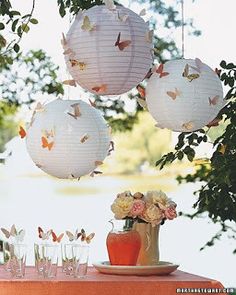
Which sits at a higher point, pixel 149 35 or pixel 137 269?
pixel 149 35

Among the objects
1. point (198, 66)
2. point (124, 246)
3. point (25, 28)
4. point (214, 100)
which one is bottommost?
point (124, 246)

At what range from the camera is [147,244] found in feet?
11.0

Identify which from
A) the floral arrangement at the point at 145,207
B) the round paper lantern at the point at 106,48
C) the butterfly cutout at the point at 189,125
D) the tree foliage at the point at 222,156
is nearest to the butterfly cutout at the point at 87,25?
the round paper lantern at the point at 106,48

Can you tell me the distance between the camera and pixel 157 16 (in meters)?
5.89

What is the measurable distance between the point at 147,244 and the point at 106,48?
3.18 feet

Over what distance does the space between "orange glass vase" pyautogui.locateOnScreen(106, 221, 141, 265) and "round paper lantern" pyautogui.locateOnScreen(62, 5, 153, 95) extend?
706mm

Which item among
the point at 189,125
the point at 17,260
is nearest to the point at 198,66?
the point at 189,125

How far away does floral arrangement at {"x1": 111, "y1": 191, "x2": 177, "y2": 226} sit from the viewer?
3275 mm

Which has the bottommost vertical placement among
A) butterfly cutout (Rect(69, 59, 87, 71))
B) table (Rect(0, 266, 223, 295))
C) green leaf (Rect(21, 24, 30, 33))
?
table (Rect(0, 266, 223, 295))

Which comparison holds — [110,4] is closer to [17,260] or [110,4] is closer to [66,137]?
[66,137]

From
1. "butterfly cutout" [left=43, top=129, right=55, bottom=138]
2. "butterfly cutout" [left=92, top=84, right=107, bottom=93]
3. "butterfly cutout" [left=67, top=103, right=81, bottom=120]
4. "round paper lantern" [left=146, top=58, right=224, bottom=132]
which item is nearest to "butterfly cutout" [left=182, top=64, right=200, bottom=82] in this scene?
"round paper lantern" [left=146, top=58, right=224, bottom=132]

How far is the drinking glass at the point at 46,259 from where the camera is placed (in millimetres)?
3033

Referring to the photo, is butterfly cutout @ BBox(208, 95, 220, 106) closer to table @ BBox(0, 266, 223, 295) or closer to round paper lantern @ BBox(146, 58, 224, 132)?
round paper lantern @ BBox(146, 58, 224, 132)

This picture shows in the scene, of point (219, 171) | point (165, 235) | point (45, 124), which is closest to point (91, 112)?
point (45, 124)
